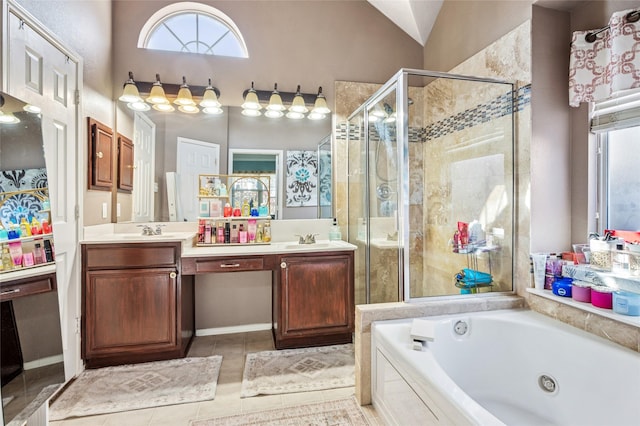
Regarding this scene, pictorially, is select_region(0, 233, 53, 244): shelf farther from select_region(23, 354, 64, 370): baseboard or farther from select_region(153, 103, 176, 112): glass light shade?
select_region(153, 103, 176, 112): glass light shade

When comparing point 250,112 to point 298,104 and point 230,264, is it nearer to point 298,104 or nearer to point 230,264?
point 298,104

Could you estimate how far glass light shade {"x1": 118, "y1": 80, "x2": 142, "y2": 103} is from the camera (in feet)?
8.55

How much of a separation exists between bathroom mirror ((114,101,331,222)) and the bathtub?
167cm

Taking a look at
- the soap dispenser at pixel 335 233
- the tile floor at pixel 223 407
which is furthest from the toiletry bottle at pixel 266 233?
the tile floor at pixel 223 407

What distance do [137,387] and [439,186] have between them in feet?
8.55

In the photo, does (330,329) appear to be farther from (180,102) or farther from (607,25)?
(607,25)

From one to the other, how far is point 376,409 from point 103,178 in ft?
8.32

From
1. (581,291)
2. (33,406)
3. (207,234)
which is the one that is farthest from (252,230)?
(581,291)

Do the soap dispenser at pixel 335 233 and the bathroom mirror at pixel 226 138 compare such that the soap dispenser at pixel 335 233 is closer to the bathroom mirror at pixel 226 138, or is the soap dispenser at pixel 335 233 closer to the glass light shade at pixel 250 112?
the bathroom mirror at pixel 226 138

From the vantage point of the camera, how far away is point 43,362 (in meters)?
1.41

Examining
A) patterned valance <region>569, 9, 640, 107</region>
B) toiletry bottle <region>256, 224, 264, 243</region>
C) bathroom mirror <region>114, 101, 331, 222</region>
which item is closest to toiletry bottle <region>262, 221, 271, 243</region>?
toiletry bottle <region>256, 224, 264, 243</region>

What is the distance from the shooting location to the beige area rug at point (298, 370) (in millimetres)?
2035

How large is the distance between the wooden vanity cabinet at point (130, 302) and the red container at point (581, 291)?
2.54m

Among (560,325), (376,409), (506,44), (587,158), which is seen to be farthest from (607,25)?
(376,409)
